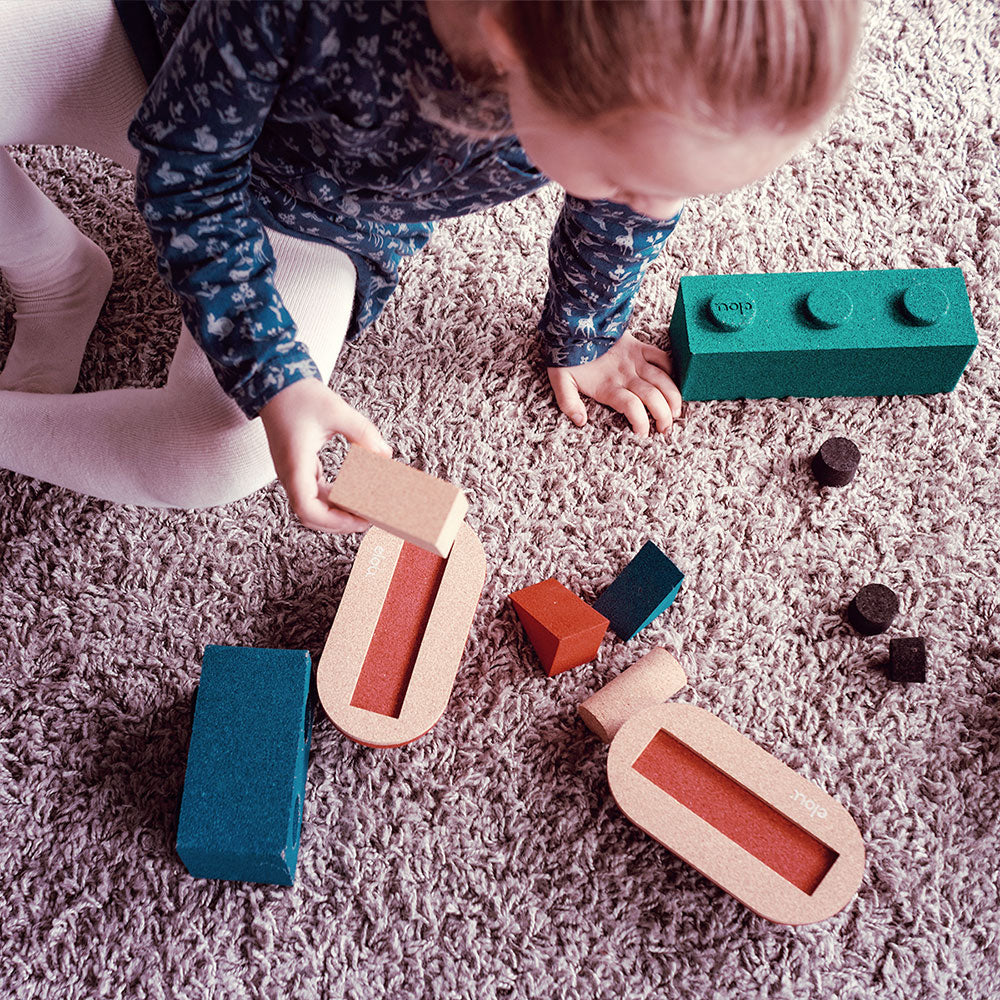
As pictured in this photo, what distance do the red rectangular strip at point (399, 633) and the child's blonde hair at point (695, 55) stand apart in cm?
46

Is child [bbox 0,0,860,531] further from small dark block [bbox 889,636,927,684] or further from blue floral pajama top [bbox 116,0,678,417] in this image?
small dark block [bbox 889,636,927,684]

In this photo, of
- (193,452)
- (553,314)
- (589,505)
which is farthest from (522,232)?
(193,452)

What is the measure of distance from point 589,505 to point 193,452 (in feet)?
1.20

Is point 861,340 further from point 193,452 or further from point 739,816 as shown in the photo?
point 193,452

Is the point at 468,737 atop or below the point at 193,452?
below

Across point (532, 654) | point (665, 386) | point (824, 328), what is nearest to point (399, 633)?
point (532, 654)

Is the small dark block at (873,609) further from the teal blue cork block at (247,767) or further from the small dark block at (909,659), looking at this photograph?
the teal blue cork block at (247,767)

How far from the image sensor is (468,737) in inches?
32.1

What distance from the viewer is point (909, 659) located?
0.82m

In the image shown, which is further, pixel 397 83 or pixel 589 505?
pixel 589 505

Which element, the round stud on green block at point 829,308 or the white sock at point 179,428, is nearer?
the white sock at point 179,428

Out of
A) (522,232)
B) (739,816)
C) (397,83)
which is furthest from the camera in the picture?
(522,232)

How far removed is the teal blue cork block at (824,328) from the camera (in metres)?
0.89

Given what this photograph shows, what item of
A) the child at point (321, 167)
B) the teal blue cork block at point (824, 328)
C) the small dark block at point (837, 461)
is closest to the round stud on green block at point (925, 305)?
the teal blue cork block at point (824, 328)
